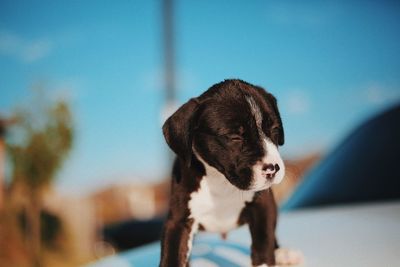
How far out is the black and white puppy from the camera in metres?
1.24

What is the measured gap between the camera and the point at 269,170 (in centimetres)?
117

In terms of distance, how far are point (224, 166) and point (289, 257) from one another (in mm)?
598

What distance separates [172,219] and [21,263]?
14508mm

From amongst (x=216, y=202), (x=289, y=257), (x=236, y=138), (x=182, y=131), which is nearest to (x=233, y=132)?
(x=236, y=138)

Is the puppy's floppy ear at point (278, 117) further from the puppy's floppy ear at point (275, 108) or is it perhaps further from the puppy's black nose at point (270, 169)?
the puppy's black nose at point (270, 169)

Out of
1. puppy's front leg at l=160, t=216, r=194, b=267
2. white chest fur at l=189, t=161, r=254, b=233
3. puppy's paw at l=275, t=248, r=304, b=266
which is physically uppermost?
white chest fur at l=189, t=161, r=254, b=233

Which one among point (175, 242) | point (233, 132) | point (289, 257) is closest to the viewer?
point (233, 132)

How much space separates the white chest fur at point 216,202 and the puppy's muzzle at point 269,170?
11.3 inches

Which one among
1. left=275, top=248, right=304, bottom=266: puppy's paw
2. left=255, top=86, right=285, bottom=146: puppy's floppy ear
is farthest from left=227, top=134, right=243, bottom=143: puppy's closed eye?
left=275, top=248, right=304, bottom=266: puppy's paw

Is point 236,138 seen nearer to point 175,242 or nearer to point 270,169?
point 270,169

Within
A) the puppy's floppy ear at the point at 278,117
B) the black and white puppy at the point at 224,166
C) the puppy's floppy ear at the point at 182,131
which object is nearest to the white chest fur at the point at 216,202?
the black and white puppy at the point at 224,166

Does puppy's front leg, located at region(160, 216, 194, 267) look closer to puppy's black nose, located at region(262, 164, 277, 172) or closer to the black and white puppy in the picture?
the black and white puppy

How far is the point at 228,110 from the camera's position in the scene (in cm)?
131

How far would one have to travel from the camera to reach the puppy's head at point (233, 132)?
3.99 ft
